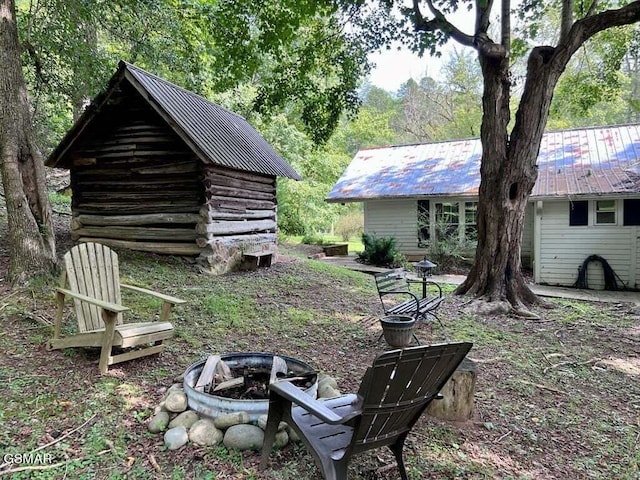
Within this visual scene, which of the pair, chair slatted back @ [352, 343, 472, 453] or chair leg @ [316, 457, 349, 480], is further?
chair leg @ [316, 457, 349, 480]

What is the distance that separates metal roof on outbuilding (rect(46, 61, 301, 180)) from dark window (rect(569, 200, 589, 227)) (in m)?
7.35

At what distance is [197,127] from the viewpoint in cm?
866

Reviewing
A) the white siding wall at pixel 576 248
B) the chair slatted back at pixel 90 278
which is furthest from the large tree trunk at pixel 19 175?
the white siding wall at pixel 576 248

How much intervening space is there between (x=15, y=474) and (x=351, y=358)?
125 inches

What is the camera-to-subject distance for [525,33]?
10805 mm

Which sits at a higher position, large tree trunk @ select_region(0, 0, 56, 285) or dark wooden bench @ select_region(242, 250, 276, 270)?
large tree trunk @ select_region(0, 0, 56, 285)

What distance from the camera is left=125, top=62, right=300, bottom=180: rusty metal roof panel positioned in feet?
26.3

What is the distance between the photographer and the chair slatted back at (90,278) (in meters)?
4.07

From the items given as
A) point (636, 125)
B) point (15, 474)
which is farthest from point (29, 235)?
point (636, 125)

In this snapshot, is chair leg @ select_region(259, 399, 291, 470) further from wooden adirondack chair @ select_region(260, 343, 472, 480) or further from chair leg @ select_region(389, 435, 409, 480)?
chair leg @ select_region(389, 435, 409, 480)

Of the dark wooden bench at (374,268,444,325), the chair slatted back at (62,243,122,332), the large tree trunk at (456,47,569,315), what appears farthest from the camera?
the large tree trunk at (456,47,569,315)

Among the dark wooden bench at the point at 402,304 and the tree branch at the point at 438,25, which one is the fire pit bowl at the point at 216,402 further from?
the tree branch at the point at 438,25
